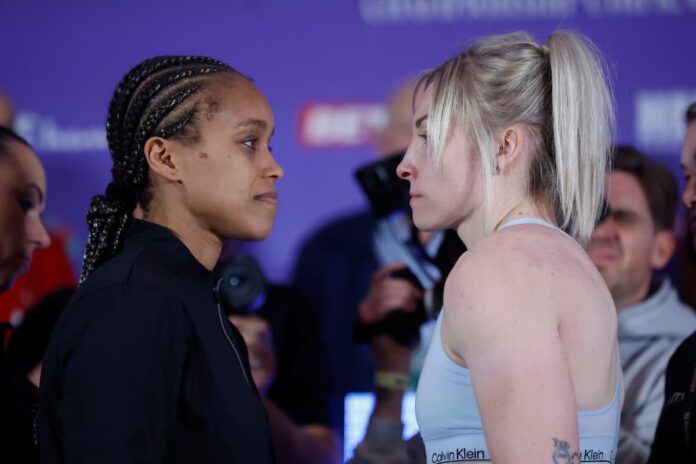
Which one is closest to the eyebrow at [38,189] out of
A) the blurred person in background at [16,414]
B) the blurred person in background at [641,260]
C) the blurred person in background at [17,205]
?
the blurred person in background at [17,205]

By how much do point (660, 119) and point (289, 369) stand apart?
1.42 meters

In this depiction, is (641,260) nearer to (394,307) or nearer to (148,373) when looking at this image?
(394,307)

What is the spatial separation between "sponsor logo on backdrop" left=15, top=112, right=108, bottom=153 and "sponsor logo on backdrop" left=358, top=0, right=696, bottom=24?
983mm

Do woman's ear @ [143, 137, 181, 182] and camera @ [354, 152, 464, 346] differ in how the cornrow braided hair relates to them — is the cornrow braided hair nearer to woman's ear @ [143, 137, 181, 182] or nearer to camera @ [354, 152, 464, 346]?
woman's ear @ [143, 137, 181, 182]

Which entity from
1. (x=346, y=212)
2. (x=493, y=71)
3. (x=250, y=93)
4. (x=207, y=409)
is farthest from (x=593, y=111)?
(x=346, y=212)

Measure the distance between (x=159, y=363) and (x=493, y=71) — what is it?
2.06 feet

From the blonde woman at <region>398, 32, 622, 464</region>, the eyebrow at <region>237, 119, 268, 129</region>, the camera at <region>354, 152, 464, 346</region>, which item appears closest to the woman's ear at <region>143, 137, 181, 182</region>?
the eyebrow at <region>237, 119, 268, 129</region>

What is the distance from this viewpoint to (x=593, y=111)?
1.34m

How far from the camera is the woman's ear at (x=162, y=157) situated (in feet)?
4.93

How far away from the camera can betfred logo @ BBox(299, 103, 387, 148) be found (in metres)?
3.06

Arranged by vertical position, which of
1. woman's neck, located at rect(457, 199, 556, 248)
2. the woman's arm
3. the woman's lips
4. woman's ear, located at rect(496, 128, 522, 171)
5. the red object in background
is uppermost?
woman's ear, located at rect(496, 128, 522, 171)

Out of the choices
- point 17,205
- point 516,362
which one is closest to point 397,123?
point 17,205

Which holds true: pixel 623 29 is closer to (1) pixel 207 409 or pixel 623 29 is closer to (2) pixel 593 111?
(2) pixel 593 111

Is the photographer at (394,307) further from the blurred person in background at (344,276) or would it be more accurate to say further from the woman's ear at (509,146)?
the woman's ear at (509,146)
